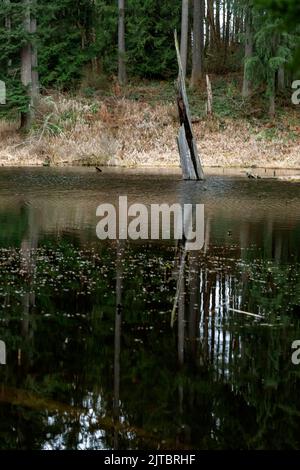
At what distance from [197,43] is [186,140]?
17.1 m

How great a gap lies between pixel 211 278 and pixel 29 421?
4.89 metres

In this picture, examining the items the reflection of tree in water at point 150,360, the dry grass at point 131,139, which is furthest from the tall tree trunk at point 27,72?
the reflection of tree in water at point 150,360

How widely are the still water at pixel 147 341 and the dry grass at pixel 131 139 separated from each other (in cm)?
1741

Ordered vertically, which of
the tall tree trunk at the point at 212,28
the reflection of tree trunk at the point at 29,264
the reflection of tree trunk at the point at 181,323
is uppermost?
the tall tree trunk at the point at 212,28

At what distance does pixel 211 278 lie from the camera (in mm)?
9148

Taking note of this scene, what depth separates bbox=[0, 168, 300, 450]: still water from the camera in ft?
15.1

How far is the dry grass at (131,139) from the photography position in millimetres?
30375

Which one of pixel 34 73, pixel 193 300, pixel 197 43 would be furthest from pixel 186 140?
pixel 197 43

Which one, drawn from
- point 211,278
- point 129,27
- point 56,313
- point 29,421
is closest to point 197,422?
point 29,421

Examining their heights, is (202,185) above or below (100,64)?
below

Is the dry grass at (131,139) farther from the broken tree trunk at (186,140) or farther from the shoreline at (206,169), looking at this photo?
the broken tree trunk at (186,140)

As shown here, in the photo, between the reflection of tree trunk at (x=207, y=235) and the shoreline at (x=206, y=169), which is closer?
the reflection of tree trunk at (x=207, y=235)

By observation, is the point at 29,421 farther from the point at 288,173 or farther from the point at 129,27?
the point at 129,27

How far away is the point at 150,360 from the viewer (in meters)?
5.86
